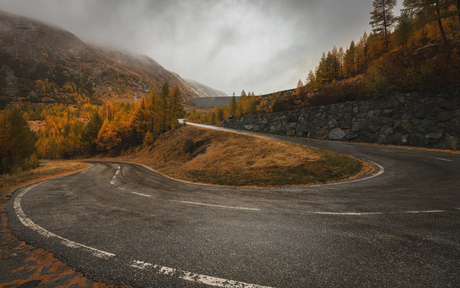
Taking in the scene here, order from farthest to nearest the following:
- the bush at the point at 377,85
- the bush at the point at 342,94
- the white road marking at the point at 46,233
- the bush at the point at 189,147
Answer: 1. the bush at the point at 189,147
2. the bush at the point at 342,94
3. the bush at the point at 377,85
4. the white road marking at the point at 46,233

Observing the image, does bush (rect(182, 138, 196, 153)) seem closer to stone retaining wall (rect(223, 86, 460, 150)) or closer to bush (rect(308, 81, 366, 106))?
stone retaining wall (rect(223, 86, 460, 150))

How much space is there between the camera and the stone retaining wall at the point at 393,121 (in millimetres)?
14289

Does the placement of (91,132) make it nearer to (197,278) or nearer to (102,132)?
(102,132)

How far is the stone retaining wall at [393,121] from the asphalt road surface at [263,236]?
12.1 metres

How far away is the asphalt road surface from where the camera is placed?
259 cm

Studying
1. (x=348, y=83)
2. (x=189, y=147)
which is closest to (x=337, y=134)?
(x=348, y=83)

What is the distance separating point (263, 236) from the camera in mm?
3756

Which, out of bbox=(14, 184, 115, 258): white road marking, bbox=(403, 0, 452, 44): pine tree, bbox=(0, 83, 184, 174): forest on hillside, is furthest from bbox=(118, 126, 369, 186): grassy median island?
bbox=(0, 83, 184, 174): forest on hillside

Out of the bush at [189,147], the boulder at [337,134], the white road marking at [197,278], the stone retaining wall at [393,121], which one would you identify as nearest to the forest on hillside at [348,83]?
the stone retaining wall at [393,121]

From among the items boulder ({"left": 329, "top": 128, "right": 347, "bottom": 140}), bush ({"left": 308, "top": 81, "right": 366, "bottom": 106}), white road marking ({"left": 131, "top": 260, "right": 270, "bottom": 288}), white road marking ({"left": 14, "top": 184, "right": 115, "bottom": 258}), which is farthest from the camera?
bush ({"left": 308, "top": 81, "right": 366, "bottom": 106})

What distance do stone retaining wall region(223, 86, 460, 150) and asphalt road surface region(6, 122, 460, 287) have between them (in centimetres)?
1215

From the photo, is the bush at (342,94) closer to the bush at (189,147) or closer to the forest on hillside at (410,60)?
the forest on hillside at (410,60)

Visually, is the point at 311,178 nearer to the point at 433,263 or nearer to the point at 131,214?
the point at 433,263

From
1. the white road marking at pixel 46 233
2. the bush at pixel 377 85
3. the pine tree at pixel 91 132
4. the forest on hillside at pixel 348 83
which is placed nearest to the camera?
the white road marking at pixel 46 233
